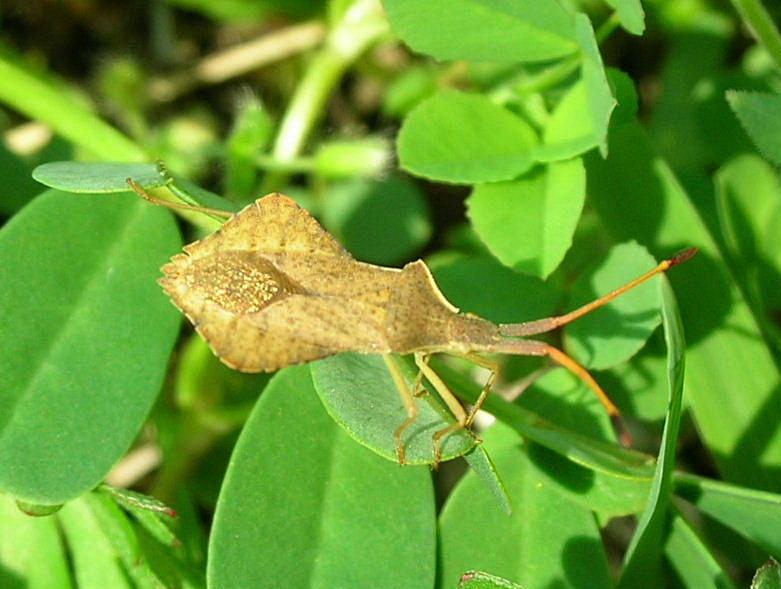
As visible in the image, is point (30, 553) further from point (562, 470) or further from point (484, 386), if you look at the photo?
point (562, 470)

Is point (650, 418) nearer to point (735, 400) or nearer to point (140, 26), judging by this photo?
point (735, 400)

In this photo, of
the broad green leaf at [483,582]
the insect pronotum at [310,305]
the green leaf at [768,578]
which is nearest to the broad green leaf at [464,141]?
the insect pronotum at [310,305]

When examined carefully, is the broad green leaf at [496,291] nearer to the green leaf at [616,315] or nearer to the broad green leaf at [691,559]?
the green leaf at [616,315]

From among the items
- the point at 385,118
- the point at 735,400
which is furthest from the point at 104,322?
the point at 385,118

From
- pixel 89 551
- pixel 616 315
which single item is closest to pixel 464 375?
pixel 616 315

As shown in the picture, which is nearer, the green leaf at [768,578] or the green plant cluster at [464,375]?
the green leaf at [768,578]

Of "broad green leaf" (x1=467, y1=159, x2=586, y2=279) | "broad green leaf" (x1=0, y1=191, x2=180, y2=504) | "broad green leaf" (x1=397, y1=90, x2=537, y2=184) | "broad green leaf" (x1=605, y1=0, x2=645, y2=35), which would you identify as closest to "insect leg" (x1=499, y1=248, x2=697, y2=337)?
"broad green leaf" (x1=467, y1=159, x2=586, y2=279)

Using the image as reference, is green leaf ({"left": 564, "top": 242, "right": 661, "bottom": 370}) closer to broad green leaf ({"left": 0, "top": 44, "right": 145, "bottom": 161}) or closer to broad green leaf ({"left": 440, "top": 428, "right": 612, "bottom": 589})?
broad green leaf ({"left": 440, "top": 428, "right": 612, "bottom": 589})
